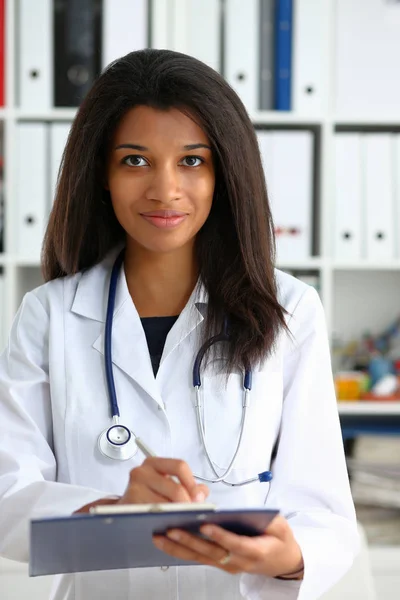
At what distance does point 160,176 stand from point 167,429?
1.14 feet

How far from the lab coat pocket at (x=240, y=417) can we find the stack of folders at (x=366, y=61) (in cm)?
141

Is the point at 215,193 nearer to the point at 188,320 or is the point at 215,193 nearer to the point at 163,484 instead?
the point at 188,320

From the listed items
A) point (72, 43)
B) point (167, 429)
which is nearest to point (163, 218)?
point (167, 429)

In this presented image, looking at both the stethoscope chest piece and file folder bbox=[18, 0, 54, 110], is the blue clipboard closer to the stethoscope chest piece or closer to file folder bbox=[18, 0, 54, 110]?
the stethoscope chest piece

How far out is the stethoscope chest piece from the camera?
117 centimetres

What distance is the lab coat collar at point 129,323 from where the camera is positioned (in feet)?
4.08

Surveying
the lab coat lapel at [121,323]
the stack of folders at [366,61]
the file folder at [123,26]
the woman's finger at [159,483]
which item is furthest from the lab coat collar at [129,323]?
the stack of folders at [366,61]

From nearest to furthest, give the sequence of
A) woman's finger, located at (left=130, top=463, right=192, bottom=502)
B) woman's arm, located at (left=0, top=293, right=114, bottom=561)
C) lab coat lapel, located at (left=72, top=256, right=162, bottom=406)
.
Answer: woman's finger, located at (left=130, top=463, right=192, bottom=502) < woman's arm, located at (left=0, top=293, right=114, bottom=561) < lab coat lapel, located at (left=72, top=256, right=162, bottom=406)

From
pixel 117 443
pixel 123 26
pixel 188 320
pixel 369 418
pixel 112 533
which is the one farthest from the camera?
pixel 369 418

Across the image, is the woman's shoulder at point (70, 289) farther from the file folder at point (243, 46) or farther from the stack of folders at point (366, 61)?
the stack of folders at point (366, 61)

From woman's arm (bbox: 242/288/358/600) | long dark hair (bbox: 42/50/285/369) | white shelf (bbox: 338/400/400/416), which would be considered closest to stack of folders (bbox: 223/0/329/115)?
white shelf (bbox: 338/400/400/416)

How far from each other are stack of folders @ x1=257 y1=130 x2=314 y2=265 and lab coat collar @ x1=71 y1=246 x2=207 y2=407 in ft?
3.68

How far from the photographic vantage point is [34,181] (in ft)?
7.89

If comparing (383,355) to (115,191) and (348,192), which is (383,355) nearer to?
(348,192)
